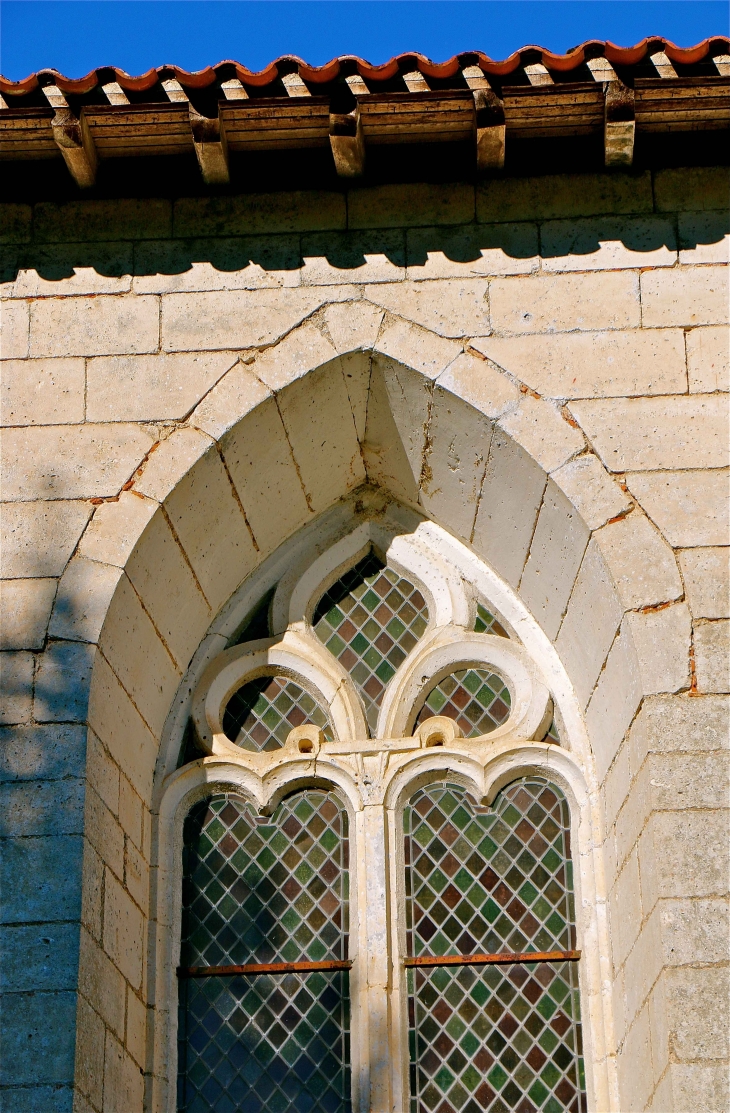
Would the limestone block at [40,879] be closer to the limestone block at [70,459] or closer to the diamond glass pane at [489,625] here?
the limestone block at [70,459]

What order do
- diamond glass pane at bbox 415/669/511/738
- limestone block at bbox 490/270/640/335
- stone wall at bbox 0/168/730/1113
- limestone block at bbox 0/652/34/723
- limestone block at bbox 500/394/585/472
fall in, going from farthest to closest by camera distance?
diamond glass pane at bbox 415/669/511/738
limestone block at bbox 490/270/640/335
limestone block at bbox 500/394/585/472
limestone block at bbox 0/652/34/723
stone wall at bbox 0/168/730/1113

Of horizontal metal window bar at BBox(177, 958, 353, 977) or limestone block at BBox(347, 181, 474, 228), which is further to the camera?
limestone block at BBox(347, 181, 474, 228)

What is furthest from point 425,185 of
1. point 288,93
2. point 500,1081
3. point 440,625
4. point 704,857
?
point 500,1081

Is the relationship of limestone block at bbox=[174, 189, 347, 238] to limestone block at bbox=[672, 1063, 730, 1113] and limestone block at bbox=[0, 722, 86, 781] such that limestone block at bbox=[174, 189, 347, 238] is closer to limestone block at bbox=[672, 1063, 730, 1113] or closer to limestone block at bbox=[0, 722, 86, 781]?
limestone block at bbox=[0, 722, 86, 781]

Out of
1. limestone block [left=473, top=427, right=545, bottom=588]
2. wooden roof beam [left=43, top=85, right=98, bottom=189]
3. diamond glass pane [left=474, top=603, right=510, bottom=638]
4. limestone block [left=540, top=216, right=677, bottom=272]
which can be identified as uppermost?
wooden roof beam [left=43, top=85, right=98, bottom=189]

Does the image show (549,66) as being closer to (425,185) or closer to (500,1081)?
(425,185)

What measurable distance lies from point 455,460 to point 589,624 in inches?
31.4

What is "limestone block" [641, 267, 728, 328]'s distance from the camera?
5500 millimetres

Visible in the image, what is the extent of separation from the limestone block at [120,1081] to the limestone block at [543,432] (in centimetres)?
230

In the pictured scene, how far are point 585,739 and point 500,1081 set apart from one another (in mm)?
1201

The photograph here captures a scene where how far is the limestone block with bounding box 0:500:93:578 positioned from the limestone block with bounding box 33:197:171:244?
1089 mm

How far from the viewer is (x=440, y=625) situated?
5.93 m

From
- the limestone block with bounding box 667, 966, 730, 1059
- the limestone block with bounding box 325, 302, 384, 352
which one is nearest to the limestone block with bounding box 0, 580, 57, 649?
the limestone block with bounding box 325, 302, 384, 352

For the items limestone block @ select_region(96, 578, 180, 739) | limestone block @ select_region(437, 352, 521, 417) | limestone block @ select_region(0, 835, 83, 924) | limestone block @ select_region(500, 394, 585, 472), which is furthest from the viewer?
limestone block @ select_region(437, 352, 521, 417)
